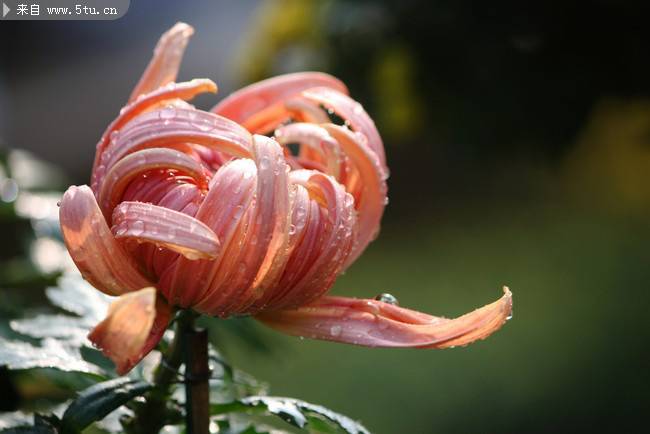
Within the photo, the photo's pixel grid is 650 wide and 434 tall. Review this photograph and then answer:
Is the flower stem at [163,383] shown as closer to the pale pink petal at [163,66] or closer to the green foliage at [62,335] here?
the green foliage at [62,335]

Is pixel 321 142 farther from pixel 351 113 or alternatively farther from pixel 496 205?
pixel 496 205

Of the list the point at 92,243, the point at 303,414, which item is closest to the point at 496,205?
the point at 303,414

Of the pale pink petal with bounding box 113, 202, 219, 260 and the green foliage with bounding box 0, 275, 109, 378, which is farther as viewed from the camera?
the green foliage with bounding box 0, 275, 109, 378

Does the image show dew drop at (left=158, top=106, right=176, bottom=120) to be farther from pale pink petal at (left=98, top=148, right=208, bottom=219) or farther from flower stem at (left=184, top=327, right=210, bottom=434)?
flower stem at (left=184, top=327, right=210, bottom=434)

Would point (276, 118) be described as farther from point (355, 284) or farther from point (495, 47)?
point (355, 284)

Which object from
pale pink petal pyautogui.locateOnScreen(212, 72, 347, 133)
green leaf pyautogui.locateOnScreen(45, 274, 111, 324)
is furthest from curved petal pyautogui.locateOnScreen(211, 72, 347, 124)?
green leaf pyautogui.locateOnScreen(45, 274, 111, 324)

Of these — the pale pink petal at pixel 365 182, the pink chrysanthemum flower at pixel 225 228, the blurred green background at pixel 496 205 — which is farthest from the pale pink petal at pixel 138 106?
the blurred green background at pixel 496 205

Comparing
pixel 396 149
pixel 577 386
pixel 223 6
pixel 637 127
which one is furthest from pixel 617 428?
pixel 223 6
